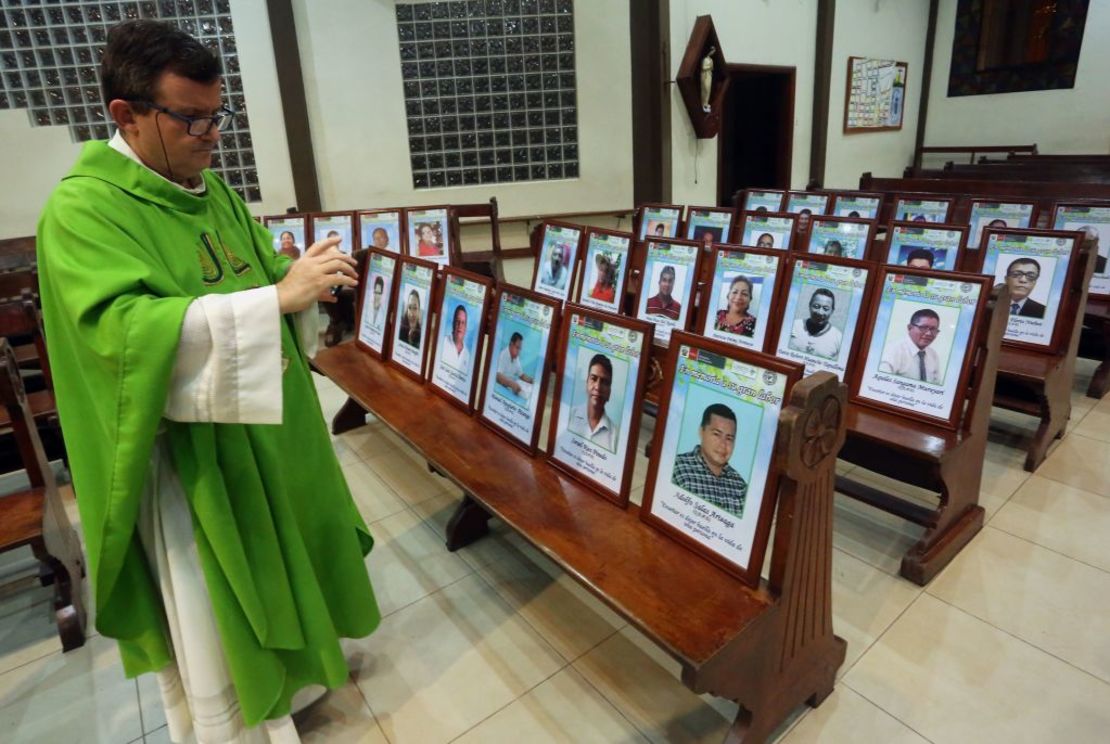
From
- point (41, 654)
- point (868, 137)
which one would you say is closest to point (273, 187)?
point (41, 654)

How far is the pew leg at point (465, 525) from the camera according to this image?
6.95 feet

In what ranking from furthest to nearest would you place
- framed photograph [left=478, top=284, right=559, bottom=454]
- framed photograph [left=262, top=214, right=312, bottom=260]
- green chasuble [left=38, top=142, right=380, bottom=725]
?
1. framed photograph [left=262, top=214, right=312, bottom=260]
2. framed photograph [left=478, top=284, right=559, bottom=454]
3. green chasuble [left=38, top=142, right=380, bottom=725]

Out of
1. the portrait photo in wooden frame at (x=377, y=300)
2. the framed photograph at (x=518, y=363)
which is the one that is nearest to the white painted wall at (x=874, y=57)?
the portrait photo in wooden frame at (x=377, y=300)

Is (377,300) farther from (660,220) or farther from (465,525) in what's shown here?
(660,220)

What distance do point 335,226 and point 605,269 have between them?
2146 millimetres

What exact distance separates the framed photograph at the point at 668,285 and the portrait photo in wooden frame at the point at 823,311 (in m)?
0.45

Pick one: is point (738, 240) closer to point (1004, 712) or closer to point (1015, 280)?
point (1015, 280)

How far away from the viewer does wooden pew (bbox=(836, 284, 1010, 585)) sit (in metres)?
1.73

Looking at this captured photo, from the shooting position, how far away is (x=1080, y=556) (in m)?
1.89

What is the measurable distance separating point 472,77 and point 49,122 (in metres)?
2.92

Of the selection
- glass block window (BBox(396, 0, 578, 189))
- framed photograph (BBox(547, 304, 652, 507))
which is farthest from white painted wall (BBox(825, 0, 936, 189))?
framed photograph (BBox(547, 304, 652, 507))

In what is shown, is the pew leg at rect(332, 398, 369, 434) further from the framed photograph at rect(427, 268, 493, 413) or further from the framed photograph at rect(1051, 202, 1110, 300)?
the framed photograph at rect(1051, 202, 1110, 300)

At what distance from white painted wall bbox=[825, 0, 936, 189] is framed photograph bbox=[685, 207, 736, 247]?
4637 millimetres

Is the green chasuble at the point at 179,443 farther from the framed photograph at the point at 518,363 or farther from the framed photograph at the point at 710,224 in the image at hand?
the framed photograph at the point at 710,224
